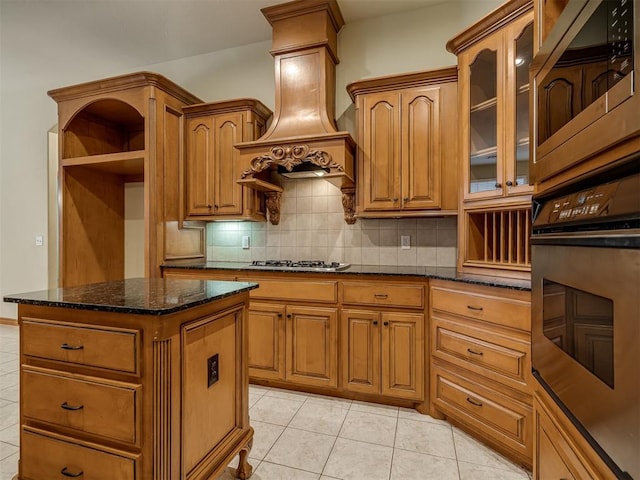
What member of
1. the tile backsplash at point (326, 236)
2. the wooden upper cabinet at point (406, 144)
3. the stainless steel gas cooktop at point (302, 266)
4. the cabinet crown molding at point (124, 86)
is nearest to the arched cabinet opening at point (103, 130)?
the cabinet crown molding at point (124, 86)

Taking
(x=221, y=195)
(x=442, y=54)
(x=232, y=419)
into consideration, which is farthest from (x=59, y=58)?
(x=232, y=419)

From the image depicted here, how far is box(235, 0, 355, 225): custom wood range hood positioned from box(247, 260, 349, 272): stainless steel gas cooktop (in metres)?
0.52

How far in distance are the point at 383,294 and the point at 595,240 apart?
167cm

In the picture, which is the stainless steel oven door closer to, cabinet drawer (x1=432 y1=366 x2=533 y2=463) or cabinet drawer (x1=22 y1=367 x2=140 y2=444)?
cabinet drawer (x1=432 y1=366 x2=533 y2=463)

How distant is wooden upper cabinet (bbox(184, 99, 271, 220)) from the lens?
9.78ft

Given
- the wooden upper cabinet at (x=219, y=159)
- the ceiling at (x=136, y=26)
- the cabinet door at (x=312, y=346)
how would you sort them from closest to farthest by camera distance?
1. the cabinet door at (x=312, y=346)
2. the ceiling at (x=136, y=26)
3. the wooden upper cabinet at (x=219, y=159)

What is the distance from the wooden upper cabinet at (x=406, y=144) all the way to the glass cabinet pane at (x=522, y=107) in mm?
484

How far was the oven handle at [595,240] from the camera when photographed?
59cm

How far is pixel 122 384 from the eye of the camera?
1178 mm

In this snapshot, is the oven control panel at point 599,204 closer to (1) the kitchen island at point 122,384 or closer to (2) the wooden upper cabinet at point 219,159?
(1) the kitchen island at point 122,384

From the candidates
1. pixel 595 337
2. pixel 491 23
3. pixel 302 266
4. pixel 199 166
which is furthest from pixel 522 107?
pixel 199 166

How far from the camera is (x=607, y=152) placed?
2.23ft

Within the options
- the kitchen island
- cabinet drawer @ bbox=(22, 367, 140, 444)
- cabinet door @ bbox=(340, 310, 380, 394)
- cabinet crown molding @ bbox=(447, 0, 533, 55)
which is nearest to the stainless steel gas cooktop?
cabinet door @ bbox=(340, 310, 380, 394)

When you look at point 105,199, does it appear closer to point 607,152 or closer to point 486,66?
point 486,66
